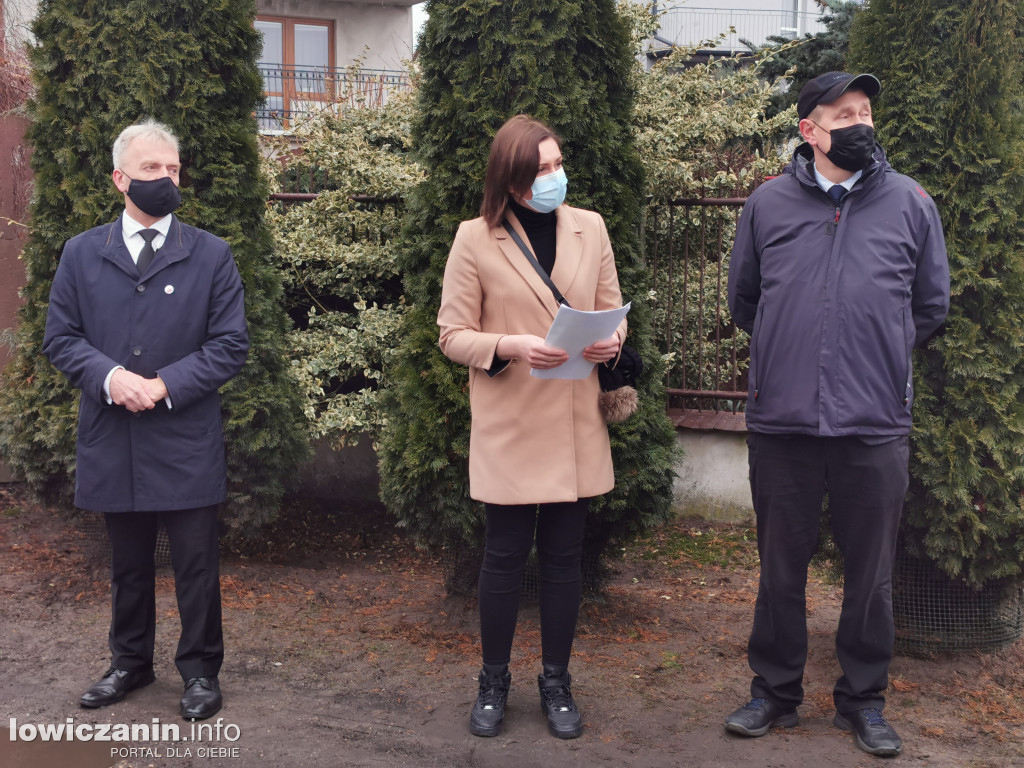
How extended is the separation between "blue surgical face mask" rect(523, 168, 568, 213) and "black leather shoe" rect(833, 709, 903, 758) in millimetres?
2175

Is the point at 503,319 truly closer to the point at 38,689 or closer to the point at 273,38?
the point at 38,689

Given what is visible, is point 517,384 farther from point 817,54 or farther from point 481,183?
point 817,54

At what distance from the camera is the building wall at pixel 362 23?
21.6 m

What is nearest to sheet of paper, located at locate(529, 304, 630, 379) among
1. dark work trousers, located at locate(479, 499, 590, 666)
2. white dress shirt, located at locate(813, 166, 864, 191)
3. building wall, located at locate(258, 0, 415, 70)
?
dark work trousers, located at locate(479, 499, 590, 666)

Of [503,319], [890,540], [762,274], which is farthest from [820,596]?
[503,319]

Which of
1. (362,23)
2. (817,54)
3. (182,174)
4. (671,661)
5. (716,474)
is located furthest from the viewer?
(362,23)

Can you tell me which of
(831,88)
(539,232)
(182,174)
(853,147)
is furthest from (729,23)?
(539,232)

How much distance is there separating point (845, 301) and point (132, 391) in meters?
2.56

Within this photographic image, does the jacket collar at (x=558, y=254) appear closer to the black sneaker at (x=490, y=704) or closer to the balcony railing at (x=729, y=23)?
the black sneaker at (x=490, y=704)

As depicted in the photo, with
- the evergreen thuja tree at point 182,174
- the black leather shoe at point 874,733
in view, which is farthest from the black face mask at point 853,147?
the evergreen thuja tree at point 182,174

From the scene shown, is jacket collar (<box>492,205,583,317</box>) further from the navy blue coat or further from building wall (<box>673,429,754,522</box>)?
building wall (<box>673,429,754,522</box>)

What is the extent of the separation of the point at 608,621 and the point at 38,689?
2636mm

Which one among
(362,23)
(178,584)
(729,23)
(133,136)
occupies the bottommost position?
(178,584)

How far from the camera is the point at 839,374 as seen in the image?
3.47m
